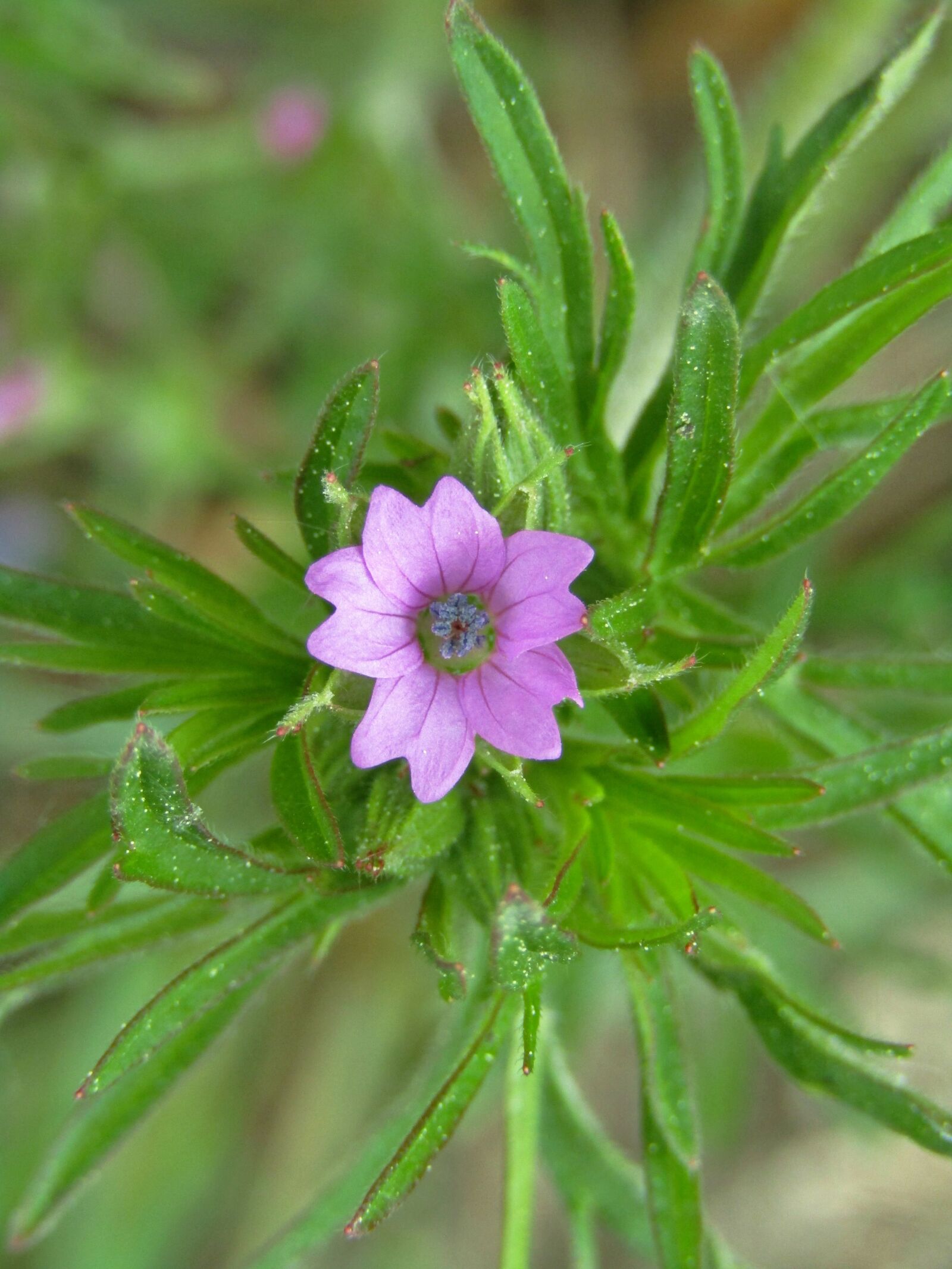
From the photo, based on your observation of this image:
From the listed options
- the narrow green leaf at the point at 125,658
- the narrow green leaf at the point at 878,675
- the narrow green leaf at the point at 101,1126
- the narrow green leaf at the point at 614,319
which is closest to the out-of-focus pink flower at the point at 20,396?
the narrow green leaf at the point at 125,658

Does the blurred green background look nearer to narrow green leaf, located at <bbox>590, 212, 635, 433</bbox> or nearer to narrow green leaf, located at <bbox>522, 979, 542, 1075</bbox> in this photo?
narrow green leaf, located at <bbox>590, 212, 635, 433</bbox>

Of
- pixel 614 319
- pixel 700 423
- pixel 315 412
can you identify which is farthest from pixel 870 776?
pixel 315 412

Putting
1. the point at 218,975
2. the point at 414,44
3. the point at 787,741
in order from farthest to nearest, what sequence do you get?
the point at 414,44
the point at 787,741
the point at 218,975

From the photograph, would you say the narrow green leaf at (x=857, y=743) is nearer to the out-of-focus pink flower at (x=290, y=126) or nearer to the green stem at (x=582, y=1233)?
the green stem at (x=582, y=1233)

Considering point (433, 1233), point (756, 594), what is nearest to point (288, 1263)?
point (756, 594)

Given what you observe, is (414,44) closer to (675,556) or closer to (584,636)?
(675,556)

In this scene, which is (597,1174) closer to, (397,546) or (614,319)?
(397,546)

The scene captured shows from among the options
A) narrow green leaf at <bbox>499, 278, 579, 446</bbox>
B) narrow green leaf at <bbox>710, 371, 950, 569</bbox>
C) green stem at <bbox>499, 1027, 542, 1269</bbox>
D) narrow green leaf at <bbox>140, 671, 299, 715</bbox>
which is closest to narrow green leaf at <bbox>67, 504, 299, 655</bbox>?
narrow green leaf at <bbox>140, 671, 299, 715</bbox>
